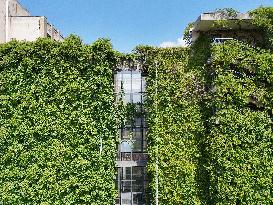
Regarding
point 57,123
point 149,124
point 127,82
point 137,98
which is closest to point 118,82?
point 127,82

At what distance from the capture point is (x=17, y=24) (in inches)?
1143

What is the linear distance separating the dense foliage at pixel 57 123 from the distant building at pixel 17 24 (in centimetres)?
1129

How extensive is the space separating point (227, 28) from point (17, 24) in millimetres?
15713

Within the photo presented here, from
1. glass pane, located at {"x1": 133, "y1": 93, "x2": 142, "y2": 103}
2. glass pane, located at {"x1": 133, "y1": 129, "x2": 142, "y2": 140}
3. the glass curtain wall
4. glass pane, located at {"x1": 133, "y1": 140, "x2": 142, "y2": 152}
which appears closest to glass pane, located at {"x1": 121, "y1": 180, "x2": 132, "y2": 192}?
the glass curtain wall

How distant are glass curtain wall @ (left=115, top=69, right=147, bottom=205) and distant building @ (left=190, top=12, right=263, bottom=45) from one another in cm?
333

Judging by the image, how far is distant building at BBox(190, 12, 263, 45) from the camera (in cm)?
1819

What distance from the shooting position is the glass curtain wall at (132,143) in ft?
58.4

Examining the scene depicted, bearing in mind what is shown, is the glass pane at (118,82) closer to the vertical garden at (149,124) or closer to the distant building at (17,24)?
the vertical garden at (149,124)

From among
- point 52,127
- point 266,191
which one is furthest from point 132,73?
point 266,191

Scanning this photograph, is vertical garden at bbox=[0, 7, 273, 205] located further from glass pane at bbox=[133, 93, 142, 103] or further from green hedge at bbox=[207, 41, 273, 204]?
glass pane at bbox=[133, 93, 142, 103]

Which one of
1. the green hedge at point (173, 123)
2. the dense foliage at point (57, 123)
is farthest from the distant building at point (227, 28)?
the dense foliage at point (57, 123)

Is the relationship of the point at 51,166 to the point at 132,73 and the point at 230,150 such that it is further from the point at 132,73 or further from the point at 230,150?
the point at 230,150

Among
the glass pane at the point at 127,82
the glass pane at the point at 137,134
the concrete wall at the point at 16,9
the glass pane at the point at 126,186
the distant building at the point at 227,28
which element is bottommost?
the glass pane at the point at 126,186

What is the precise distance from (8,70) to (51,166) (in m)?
4.17
